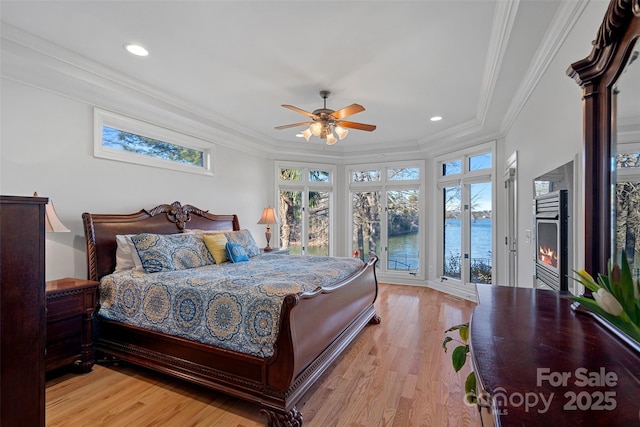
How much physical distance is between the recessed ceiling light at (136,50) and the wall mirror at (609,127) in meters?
3.02

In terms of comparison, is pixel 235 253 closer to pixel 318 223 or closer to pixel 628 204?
pixel 318 223

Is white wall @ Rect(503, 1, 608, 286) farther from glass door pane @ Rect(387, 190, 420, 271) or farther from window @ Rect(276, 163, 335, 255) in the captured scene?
window @ Rect(276, 163, 335, 255)

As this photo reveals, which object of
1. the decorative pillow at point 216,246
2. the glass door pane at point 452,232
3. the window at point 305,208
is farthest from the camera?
the window at point 305,208

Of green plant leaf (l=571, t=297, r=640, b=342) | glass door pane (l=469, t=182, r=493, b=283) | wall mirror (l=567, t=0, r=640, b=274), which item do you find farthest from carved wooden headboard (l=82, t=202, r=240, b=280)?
glass door pane (l=469, t=182, r=493, b=283)

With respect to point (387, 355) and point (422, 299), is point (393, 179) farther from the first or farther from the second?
point (387, 355)

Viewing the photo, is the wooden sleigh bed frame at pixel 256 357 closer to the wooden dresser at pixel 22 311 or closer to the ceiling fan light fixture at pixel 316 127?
the wooden dresser at pixel 22 311

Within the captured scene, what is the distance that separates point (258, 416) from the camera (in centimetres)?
207

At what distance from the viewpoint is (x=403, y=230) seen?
612 centimetres

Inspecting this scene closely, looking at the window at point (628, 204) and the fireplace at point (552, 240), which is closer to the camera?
the window at point (628, 204)

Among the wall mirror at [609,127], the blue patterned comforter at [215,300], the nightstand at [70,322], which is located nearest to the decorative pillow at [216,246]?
the blue patterned comforter at [215,300]

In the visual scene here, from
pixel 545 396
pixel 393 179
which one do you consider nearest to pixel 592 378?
pixel 545 396

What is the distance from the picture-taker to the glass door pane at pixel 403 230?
6.00 metres

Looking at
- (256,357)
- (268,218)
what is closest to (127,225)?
(268,218)

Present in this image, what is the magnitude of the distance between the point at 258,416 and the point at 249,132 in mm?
4001
